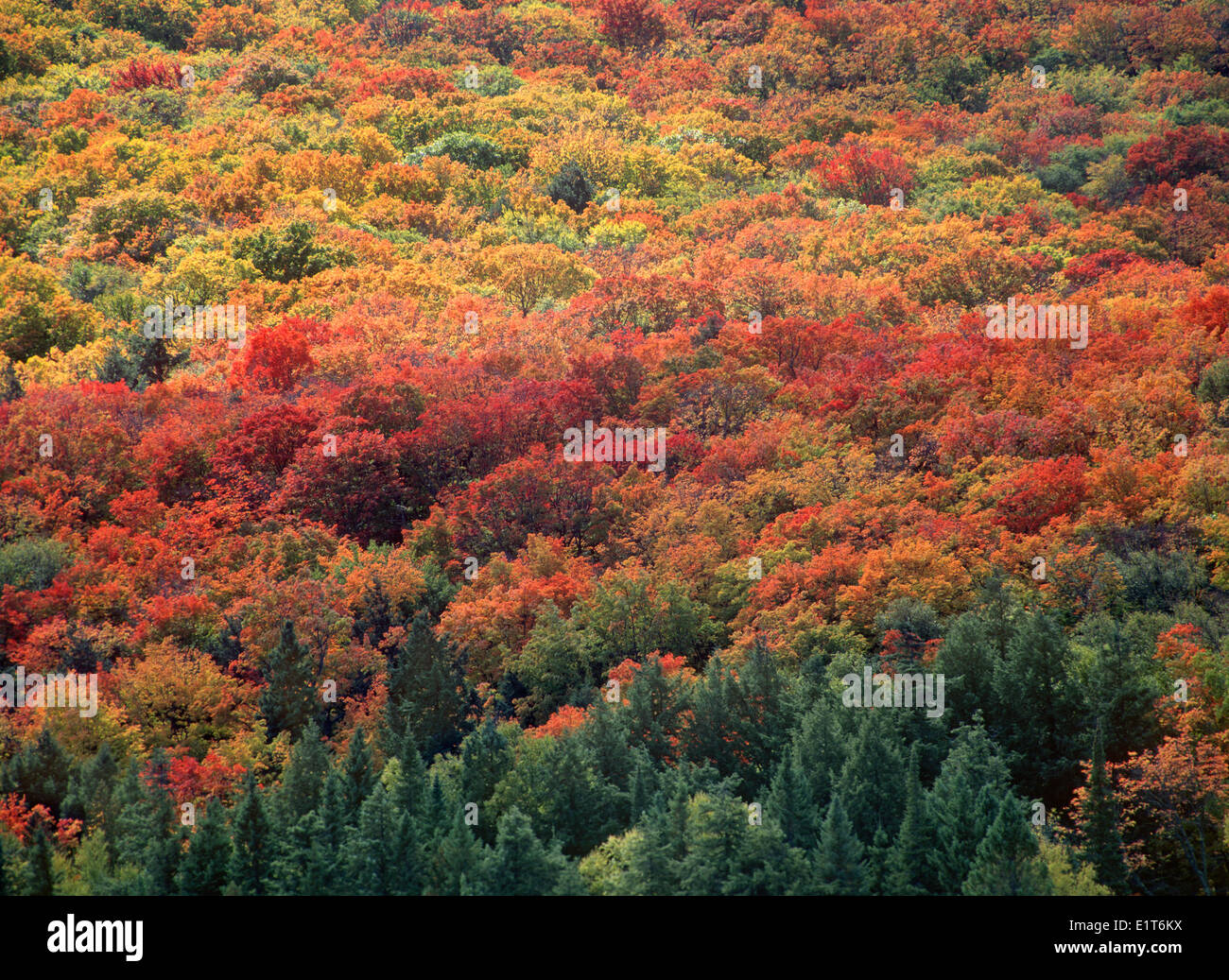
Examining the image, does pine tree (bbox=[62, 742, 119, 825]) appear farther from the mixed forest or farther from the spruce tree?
the spruce tree

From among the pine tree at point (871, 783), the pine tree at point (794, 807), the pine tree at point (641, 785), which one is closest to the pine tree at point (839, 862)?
the pine tree at point (794, 807)

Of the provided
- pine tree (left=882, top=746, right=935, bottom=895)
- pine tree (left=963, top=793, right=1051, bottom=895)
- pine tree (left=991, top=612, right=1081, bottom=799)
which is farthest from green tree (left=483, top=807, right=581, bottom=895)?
pine tree (left=991, top=612, right=1081, bottom=799)

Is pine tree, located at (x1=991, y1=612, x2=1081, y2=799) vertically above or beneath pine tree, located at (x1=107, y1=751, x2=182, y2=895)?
above

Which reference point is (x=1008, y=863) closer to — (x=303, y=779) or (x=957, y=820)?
(x=957, y=820)

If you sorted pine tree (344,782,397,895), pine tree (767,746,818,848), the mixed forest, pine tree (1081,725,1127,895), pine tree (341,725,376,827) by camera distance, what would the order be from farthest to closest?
pine tree (341,725,376,827) < the mixed forest < pine tree (767,746,818,848) < pine tree (1081,725,1127,895) < pine tree (344,782,397,895)

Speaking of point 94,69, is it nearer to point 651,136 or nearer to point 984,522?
point 651,136

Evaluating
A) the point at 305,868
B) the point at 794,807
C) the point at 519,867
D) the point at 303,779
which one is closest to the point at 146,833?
the point at 303,779

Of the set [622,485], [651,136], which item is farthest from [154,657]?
[651,136]
